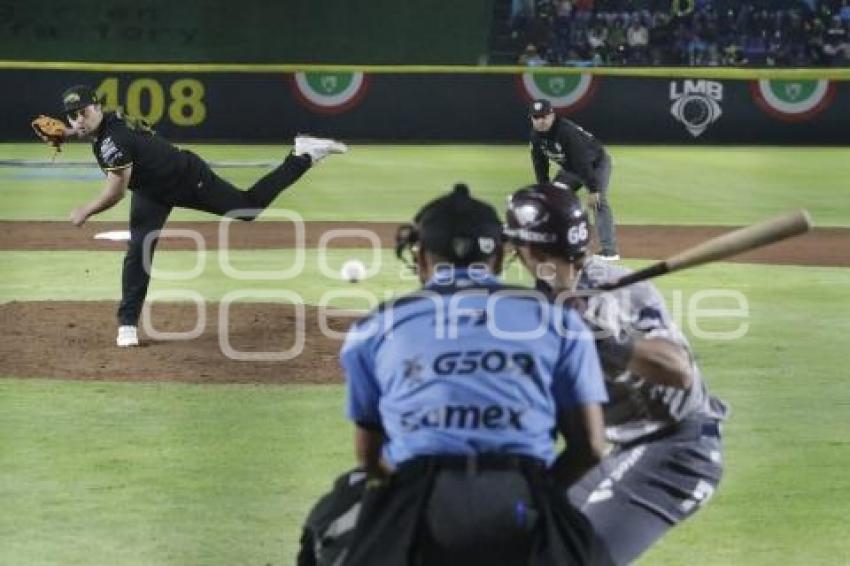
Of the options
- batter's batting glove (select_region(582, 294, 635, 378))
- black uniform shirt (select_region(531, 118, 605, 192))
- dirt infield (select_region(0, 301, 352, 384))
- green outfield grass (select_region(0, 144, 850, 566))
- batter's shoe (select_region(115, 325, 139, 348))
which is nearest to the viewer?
batter's batting glove (select_region(582, 294, 635, 378))

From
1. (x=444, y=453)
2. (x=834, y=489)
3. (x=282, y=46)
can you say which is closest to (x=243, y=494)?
(x=834, y=489)

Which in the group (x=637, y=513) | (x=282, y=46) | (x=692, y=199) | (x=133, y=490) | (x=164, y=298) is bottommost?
(x=282, y=46)

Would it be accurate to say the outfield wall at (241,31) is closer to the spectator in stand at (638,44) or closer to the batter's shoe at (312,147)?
the spectator in stand at (638,44)

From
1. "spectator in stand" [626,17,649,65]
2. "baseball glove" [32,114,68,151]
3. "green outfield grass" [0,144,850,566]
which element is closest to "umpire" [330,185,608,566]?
"green outfield grass" [0,144,850,566]

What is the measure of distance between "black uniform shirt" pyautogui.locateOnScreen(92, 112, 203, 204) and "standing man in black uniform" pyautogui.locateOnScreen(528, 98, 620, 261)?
477cm

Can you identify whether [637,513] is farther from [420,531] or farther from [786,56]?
[786,56]

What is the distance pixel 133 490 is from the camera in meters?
6.82

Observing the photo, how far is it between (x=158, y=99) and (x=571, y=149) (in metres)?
13.5

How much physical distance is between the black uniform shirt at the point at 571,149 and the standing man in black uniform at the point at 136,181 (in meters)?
4.80

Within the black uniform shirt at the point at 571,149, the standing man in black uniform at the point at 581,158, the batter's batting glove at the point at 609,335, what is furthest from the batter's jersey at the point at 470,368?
the black uniform shirt at the point at 571,149

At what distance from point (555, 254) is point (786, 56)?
2651 cm

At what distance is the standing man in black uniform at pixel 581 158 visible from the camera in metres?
14.5

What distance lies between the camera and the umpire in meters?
3.51

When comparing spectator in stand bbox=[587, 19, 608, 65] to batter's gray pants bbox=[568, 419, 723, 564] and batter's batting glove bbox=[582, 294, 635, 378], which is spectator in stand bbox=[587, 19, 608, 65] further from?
batter's batting glove bbox=[582, 294, 635, 378]
